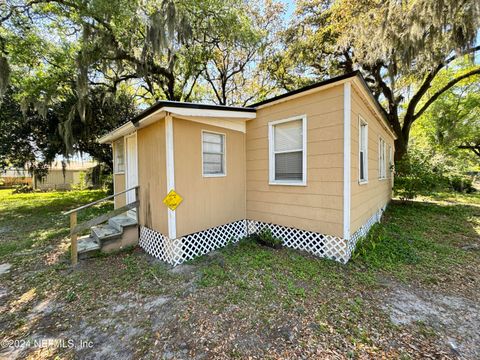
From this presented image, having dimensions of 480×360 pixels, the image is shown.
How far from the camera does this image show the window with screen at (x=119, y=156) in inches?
252

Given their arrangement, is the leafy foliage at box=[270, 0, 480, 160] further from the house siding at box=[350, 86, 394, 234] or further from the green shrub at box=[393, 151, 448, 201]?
the house siding at box=[350, 86, 394, 234]

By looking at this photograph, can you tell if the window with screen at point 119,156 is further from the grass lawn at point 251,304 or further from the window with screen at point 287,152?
the window with screen at point 287,152

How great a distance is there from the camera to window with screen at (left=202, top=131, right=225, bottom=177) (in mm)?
4695

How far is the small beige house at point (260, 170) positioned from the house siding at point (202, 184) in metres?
0.02

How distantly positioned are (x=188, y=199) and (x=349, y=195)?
3.01 metres

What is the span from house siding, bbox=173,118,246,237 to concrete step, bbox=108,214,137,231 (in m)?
1.78

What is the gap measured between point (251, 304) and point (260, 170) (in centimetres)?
297

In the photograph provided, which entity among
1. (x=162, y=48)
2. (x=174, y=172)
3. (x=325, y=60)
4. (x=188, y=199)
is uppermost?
(x=325, y=60)

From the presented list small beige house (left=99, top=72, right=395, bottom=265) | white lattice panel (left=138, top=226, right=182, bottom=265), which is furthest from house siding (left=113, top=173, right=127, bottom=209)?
white lattice panel (left=138, top=226, right=182, bottom=265)

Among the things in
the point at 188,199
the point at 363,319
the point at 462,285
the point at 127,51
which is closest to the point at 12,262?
the point at 188,199

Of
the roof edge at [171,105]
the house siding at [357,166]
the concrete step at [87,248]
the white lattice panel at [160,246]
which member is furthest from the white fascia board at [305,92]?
the concrete step at [87,248]

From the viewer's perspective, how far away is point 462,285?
3240 mm

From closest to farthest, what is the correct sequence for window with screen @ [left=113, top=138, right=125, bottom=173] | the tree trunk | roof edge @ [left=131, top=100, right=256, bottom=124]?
roof edge @ [left=131, top=100, right=256, bottom=124], window with screen @ [left=113, top=138, right=125, bottom=173], the tree trunk

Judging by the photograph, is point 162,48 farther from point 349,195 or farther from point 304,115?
point 349,195
